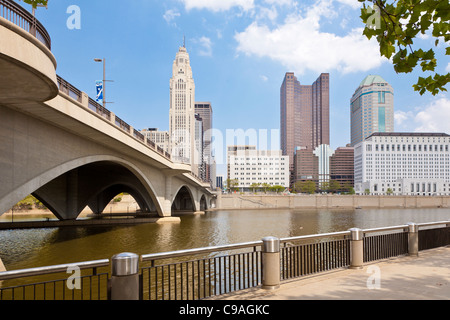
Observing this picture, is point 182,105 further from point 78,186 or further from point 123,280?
point 123,280

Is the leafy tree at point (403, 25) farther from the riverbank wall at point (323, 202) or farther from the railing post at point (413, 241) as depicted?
the riverbank wall at point (323, 202)

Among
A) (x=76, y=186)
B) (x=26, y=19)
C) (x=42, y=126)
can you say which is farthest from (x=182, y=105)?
(x=26, y=19)

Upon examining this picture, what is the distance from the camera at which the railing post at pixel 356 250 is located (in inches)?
348

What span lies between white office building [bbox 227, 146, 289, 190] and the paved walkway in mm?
151058

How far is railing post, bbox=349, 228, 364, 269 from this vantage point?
884cm

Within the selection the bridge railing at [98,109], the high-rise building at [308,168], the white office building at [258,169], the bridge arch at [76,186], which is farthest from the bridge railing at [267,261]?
the high-rise building at [308,168]

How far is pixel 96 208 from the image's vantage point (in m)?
55.3

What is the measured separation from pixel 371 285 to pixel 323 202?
107383 mm

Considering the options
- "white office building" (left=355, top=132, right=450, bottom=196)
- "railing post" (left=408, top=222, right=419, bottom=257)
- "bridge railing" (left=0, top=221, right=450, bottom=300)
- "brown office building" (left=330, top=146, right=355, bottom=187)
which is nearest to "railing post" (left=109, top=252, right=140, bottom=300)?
"bridge railing" (left=0, top=221, right=450, bottom=300)

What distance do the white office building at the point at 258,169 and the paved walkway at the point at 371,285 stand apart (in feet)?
496

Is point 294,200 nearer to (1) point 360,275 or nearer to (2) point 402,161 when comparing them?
(2) point 402,161

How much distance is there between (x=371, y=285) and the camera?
7090 mm
